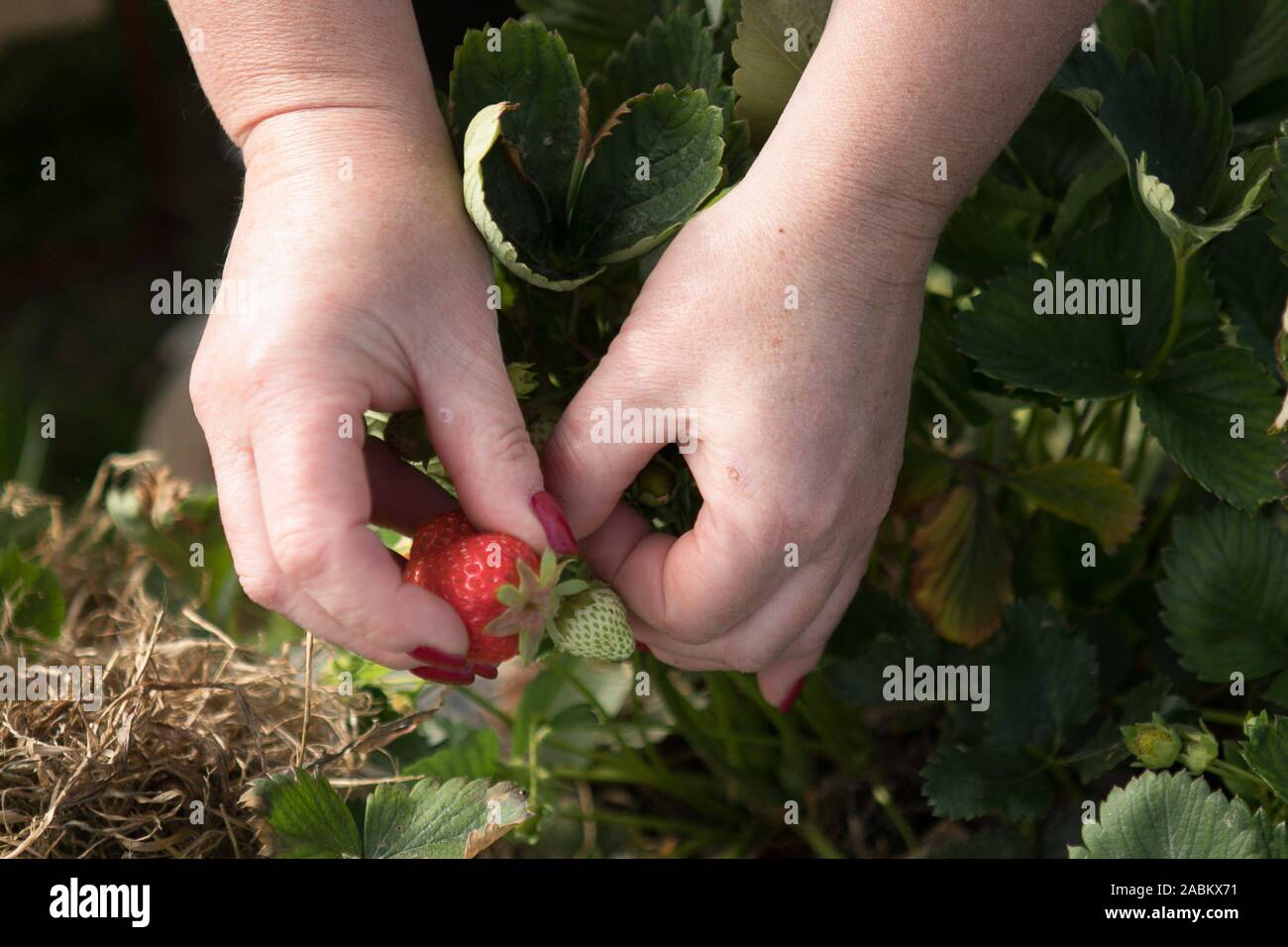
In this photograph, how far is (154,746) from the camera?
0.56m

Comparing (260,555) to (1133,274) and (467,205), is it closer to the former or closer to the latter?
(467,205)

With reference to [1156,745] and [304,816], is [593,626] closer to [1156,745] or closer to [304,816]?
[304,816]

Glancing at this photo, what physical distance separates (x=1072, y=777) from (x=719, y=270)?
1.29 ft

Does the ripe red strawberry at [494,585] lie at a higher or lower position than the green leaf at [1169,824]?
higher

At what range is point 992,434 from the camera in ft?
2.22

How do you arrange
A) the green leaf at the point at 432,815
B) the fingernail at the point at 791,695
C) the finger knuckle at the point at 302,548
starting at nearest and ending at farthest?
1. the finger knuckle at the point at 302,548
2. the green leaf at the point at 432,815
3. the fingernail at the point at 791,695

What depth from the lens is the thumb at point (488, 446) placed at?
1.47 ft

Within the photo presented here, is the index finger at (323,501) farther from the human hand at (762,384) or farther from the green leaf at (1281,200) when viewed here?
the green leaf at (1281,200)

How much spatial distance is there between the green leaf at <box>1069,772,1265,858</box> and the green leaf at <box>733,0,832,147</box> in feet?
1.20

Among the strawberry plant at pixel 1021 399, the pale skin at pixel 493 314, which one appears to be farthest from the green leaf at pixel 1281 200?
the pale skin at pixel 493 314

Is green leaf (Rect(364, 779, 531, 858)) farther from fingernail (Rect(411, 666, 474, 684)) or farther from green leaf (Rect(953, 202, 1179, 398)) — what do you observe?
green leaf (Rect(953, 202, 1179, 398))

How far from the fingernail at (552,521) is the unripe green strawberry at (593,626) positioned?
28 mm

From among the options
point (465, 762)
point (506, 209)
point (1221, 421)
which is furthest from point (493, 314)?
point (1221, 421)
